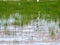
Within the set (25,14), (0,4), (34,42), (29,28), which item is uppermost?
(0,4)

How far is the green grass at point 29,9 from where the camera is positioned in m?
2.12

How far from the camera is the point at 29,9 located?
7.04ft

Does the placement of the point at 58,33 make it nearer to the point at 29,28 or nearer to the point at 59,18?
the point at 59,18

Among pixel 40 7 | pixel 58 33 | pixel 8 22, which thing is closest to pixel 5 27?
pixel 8 22

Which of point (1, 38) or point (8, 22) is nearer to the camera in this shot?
point (1, 38)

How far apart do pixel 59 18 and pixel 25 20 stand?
0.48 meters

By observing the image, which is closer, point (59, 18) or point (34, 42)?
point (34, 42)

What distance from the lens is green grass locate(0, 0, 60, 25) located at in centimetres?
212

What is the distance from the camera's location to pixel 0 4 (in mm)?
2174

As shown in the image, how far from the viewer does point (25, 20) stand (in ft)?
6.91

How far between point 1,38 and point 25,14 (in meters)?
0.48

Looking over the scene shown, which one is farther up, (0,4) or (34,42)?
(0,4)

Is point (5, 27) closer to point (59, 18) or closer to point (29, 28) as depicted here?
point (29, 28)

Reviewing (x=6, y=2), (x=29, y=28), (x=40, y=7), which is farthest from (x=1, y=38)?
(x=40, y=7)
